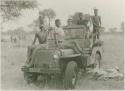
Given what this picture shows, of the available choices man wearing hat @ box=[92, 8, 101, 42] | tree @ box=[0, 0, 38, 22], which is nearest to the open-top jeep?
man wearing hat @ box=[92, 8, 101, 42]

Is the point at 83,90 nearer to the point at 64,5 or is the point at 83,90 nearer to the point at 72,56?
the point at 72,56

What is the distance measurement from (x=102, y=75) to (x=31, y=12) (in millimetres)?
1038

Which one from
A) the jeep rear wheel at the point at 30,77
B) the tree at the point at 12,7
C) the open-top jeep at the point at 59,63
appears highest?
the tree at the point at 12,7

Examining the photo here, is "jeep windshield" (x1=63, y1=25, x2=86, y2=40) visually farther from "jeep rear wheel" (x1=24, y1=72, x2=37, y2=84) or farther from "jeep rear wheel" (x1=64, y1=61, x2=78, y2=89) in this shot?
"jeep rear wheel" (x1=24, y1=72, x2=37, y2=84)

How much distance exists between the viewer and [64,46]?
3.98 metres

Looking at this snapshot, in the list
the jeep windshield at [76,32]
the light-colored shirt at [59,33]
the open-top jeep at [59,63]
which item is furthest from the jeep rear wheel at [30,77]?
the jeep windshield at [76,32]

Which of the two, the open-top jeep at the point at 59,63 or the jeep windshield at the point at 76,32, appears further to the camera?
the jeep windshield at the point at 76,32

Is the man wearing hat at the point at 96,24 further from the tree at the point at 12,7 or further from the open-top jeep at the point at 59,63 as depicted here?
the tree at the point at 12,7

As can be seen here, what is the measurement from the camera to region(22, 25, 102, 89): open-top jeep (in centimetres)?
381

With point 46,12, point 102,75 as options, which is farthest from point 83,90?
point 46,12

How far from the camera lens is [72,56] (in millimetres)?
3883

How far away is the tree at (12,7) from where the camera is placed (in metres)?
4.28

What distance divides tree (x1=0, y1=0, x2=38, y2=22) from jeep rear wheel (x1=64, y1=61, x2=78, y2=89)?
84cm

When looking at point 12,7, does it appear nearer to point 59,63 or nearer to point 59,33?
point 59,33
